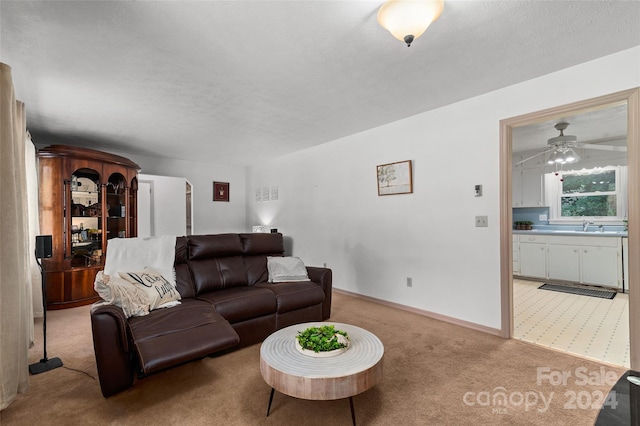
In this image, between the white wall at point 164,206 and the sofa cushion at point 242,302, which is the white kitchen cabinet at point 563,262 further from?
the white wall at point 164,206

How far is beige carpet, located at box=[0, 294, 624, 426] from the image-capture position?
1.69m

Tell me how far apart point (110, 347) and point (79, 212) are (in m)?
3.33

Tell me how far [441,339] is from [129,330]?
2571 millimetres

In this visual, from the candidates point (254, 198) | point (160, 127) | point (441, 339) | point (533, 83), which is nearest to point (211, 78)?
point (160, 127)

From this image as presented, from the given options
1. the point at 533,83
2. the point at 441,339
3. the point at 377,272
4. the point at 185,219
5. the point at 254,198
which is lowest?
the point at 441,339

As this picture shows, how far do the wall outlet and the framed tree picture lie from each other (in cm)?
84

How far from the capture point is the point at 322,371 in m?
1.53

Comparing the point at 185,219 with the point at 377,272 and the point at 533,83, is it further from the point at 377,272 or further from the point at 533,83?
the point at 533,83

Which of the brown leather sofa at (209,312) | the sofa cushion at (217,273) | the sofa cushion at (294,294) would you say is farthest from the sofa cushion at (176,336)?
the sofa cushion at (294,294)

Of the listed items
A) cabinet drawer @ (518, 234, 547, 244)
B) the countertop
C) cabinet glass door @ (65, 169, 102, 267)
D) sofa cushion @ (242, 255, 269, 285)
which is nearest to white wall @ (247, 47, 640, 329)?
sofa cushion @ (242, 255, 269, 285)

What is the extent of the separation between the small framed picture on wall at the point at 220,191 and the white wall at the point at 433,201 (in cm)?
247

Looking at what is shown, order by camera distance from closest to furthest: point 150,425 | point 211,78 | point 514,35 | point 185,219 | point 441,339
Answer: point 150,425 < point 514,35 < point 211,78 < point 441,339 < point 185,219

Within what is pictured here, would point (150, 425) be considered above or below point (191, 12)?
below

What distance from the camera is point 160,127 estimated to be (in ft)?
13.0
